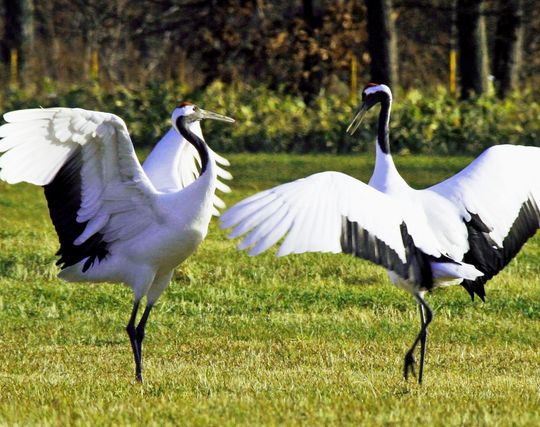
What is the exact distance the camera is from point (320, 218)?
607cm

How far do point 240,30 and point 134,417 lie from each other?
19.5 m

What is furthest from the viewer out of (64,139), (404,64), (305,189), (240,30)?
(404,64)

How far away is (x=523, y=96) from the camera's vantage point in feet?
67.8

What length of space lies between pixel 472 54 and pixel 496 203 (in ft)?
47.9

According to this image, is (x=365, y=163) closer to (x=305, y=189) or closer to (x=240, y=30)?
(x=240, y=30)

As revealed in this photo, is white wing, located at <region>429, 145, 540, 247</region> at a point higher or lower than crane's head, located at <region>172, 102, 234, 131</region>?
lower

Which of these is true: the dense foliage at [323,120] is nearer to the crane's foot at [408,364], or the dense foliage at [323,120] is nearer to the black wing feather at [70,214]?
the black wing feather at [70,214]

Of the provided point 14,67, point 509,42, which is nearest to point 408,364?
point 509,42

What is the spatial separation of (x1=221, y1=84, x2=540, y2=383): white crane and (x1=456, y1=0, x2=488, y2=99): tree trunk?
1358cm

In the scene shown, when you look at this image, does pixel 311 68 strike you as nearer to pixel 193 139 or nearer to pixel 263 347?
pixel 263 347

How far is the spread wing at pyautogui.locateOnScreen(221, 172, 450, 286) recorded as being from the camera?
19.2 feet

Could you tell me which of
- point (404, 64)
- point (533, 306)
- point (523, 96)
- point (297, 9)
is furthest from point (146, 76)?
point (533, 306)

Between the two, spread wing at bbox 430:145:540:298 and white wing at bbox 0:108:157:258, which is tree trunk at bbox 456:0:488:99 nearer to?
spread wing at bbox 430:145:540:298

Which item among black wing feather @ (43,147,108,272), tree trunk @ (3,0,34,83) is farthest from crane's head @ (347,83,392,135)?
tree trunk @ (3,0,34,83)
